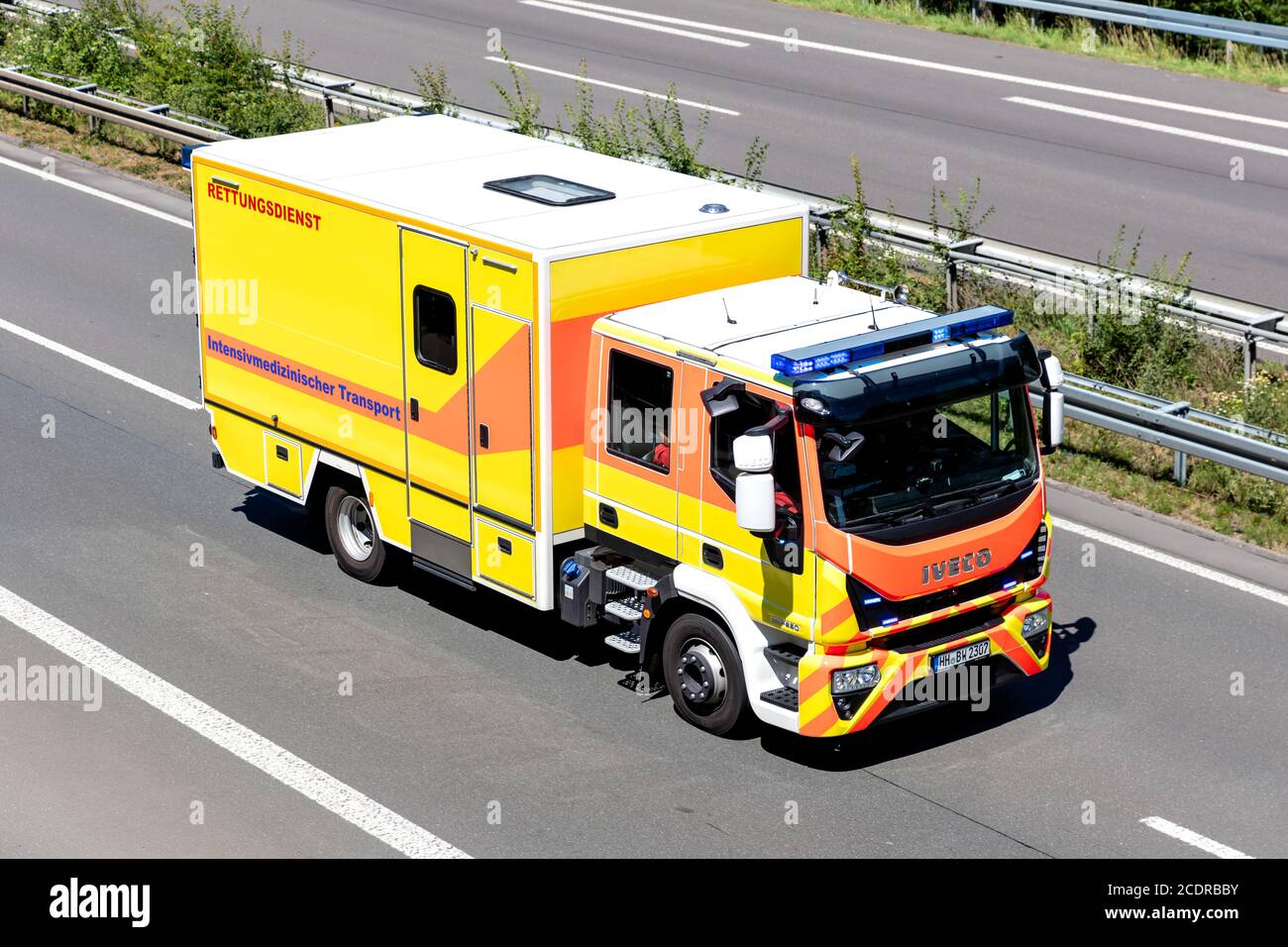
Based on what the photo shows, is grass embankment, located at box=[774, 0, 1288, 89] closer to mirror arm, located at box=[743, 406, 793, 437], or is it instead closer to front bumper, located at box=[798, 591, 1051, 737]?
front bumper, located at box=[798, 591, 1051, 737]

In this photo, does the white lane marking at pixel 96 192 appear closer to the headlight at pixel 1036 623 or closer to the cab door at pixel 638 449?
the cab door at pixel 638 449

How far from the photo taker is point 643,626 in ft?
35.1

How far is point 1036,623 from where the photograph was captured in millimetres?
10430

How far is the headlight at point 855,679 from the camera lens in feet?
31.6

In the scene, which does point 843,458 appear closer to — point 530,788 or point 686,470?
point 686,470

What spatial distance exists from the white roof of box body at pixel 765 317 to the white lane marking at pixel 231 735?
3073 millimetres

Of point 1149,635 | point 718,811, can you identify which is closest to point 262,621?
point 718,811

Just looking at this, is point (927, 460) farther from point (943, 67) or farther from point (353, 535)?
point (943, 67)

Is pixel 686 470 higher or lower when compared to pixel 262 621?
higher

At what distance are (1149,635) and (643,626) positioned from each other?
3400 millimetres

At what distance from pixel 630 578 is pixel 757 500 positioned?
5.47 ft

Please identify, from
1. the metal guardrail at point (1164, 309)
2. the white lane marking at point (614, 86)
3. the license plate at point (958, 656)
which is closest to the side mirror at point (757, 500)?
the license plate at point (958, 656)
